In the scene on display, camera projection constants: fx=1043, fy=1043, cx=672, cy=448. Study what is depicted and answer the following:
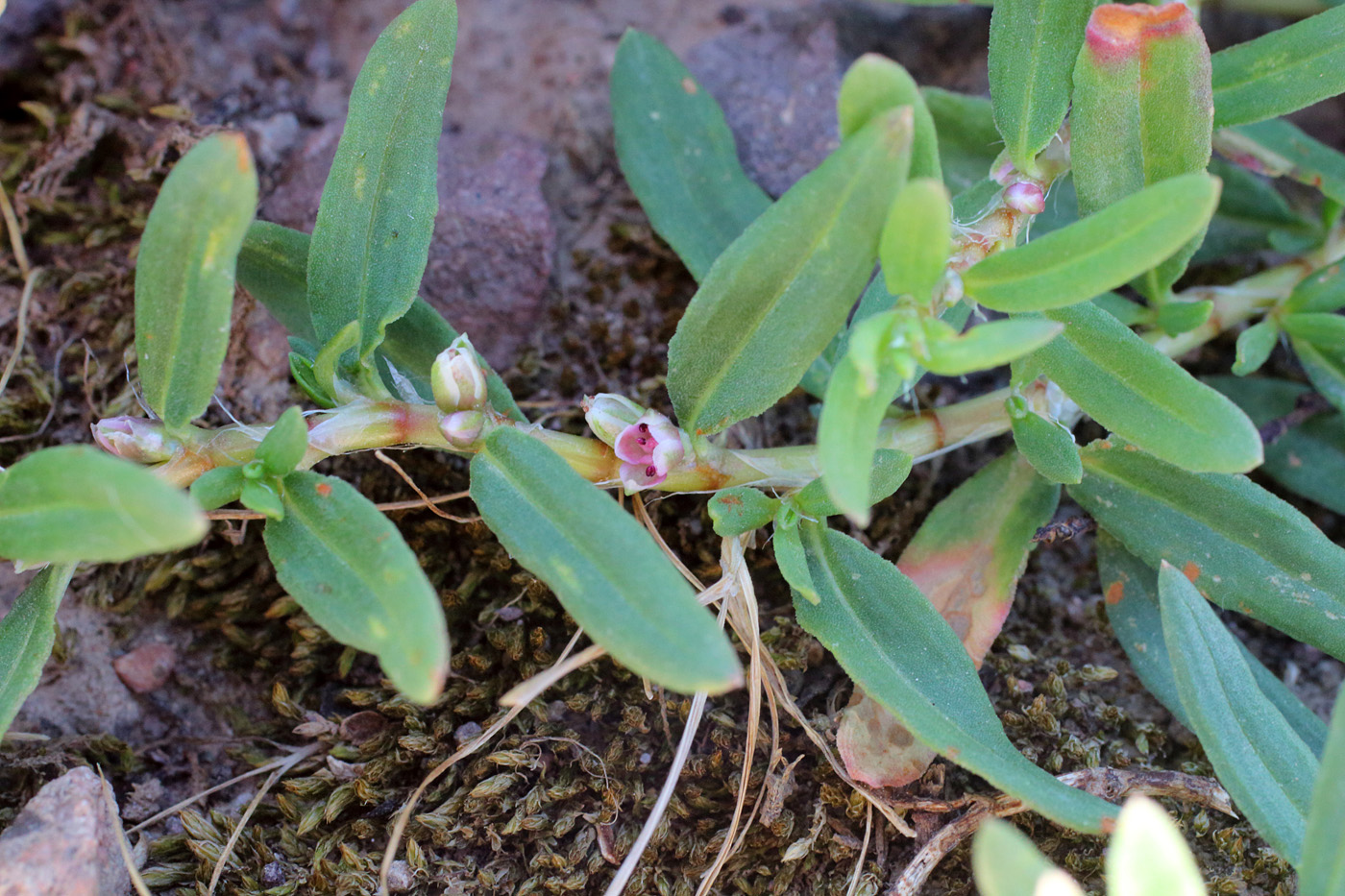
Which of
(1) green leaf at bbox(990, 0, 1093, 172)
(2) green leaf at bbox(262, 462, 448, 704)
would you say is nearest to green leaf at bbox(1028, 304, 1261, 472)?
(1) green leaf at bbox(990, 0, 1093, 172)

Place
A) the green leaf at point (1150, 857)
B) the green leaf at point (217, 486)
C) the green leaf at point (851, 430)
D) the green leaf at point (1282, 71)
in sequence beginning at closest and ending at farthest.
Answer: the green leaf at point (1150, 857) < the green leaf at point (851, 430) < the green leaf at point (217, 486) < the green leaf at point (1282, 71)

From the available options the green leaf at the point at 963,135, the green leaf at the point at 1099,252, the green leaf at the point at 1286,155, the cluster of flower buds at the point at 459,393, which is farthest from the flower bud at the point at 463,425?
the green leaf at the point at 1286,155

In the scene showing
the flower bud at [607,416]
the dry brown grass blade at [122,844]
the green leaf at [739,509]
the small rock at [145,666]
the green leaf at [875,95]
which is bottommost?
the small rock at [145,666]

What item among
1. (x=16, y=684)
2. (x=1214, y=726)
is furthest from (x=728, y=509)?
(x=16, y=684)

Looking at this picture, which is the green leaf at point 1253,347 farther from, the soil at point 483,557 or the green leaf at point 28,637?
the green leaf at point 28,637

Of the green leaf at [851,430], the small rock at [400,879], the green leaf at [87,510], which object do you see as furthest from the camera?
the small rock at [400,879]

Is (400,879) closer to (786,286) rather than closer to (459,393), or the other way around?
(459,393)

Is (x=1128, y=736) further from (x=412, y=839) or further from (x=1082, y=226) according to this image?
(x=412, y=839)
